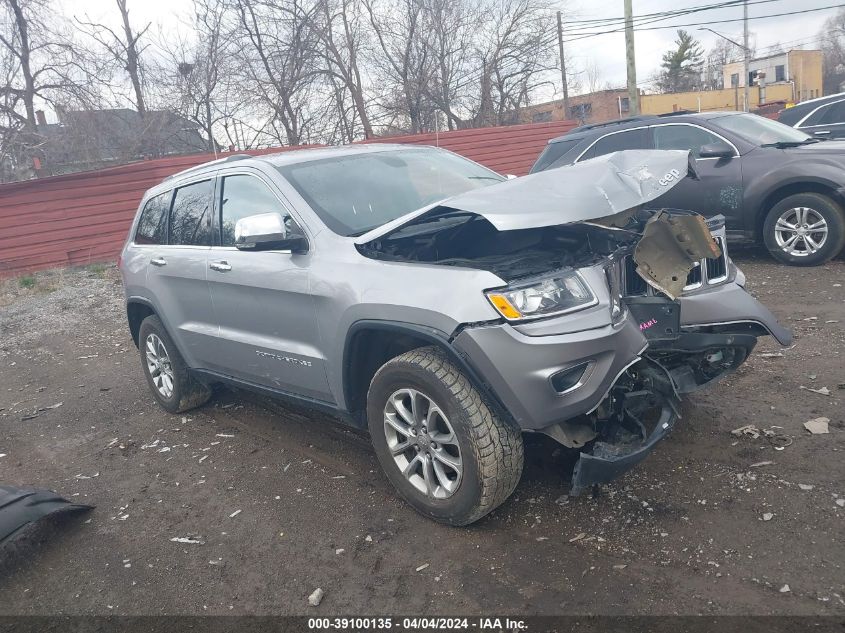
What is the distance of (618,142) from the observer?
28.2 feet

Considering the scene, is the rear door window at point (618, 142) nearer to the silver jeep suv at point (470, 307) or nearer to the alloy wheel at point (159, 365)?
the silver jeep suv at point (470, 307)

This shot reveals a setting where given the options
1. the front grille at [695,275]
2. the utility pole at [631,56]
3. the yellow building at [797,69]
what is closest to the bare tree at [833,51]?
the yellow building at [797,69]

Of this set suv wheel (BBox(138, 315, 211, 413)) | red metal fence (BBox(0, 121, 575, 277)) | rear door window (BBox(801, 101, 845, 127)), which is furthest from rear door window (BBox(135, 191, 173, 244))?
rear door window (BBox(801, 101, 845, 127))

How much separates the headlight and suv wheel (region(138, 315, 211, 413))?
3141 mm

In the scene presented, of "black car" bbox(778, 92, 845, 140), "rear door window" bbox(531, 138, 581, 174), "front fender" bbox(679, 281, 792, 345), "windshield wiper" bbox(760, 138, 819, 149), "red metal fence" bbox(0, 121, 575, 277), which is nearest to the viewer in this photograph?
"front fender" bbox(679, 281, 792, 345)

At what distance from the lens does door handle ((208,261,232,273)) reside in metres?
4.27

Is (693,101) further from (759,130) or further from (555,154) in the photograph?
(759,130)

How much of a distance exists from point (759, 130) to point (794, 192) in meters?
1.09

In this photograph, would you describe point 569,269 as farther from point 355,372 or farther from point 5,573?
point 5,573

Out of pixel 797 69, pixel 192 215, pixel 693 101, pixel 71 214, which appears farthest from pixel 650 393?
pixel 797 69

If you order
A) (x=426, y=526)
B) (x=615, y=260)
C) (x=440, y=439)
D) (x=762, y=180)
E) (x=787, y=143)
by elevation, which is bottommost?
(x=426, y=526)

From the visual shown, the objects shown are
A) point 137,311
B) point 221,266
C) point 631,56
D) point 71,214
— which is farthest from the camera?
point 631,56

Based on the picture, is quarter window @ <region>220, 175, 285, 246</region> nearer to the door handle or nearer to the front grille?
the door handle

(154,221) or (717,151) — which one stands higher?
(154,221)
